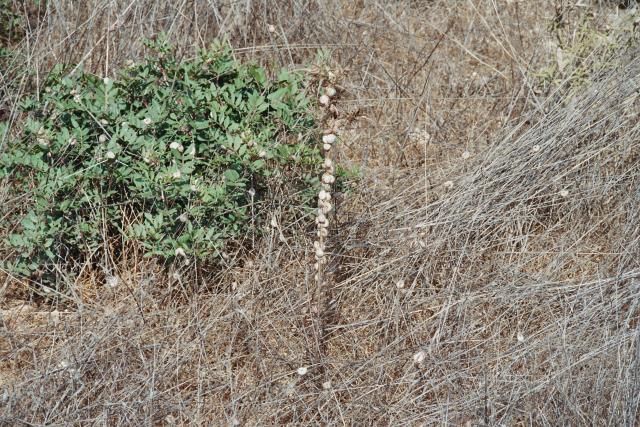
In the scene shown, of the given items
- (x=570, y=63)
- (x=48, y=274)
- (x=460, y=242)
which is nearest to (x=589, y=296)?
(x=460, y=242)

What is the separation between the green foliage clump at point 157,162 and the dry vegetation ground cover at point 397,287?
0.14 metres

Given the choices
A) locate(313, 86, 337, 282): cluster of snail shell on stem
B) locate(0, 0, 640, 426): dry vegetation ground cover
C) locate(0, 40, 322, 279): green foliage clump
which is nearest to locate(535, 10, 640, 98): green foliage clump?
locate(0, 0, 640, 426): dry vegetation ground cover

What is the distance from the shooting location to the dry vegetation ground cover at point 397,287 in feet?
7.30

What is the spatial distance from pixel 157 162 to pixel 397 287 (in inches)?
31.9

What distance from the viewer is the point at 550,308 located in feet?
8.10

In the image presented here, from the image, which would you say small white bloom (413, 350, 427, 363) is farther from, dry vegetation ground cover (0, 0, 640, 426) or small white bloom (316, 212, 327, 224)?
small white bloom (316, 212, 327, 224)

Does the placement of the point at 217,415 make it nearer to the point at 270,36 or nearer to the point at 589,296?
the point at 589,296

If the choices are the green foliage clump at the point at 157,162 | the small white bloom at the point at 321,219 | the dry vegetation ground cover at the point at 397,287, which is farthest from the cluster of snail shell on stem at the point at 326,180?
the green foliage clump at the point at 157,162

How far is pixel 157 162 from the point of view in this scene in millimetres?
2475

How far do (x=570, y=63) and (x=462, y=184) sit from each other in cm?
81

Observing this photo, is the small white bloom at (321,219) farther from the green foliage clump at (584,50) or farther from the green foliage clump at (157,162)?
the green foliage clump at (584,50)

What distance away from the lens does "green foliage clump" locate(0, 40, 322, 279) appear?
2482mm

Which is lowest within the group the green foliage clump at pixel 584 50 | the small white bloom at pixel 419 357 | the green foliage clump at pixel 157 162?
the small white bloom at pixel 419 357

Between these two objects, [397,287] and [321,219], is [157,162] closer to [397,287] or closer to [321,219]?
[321,219]
